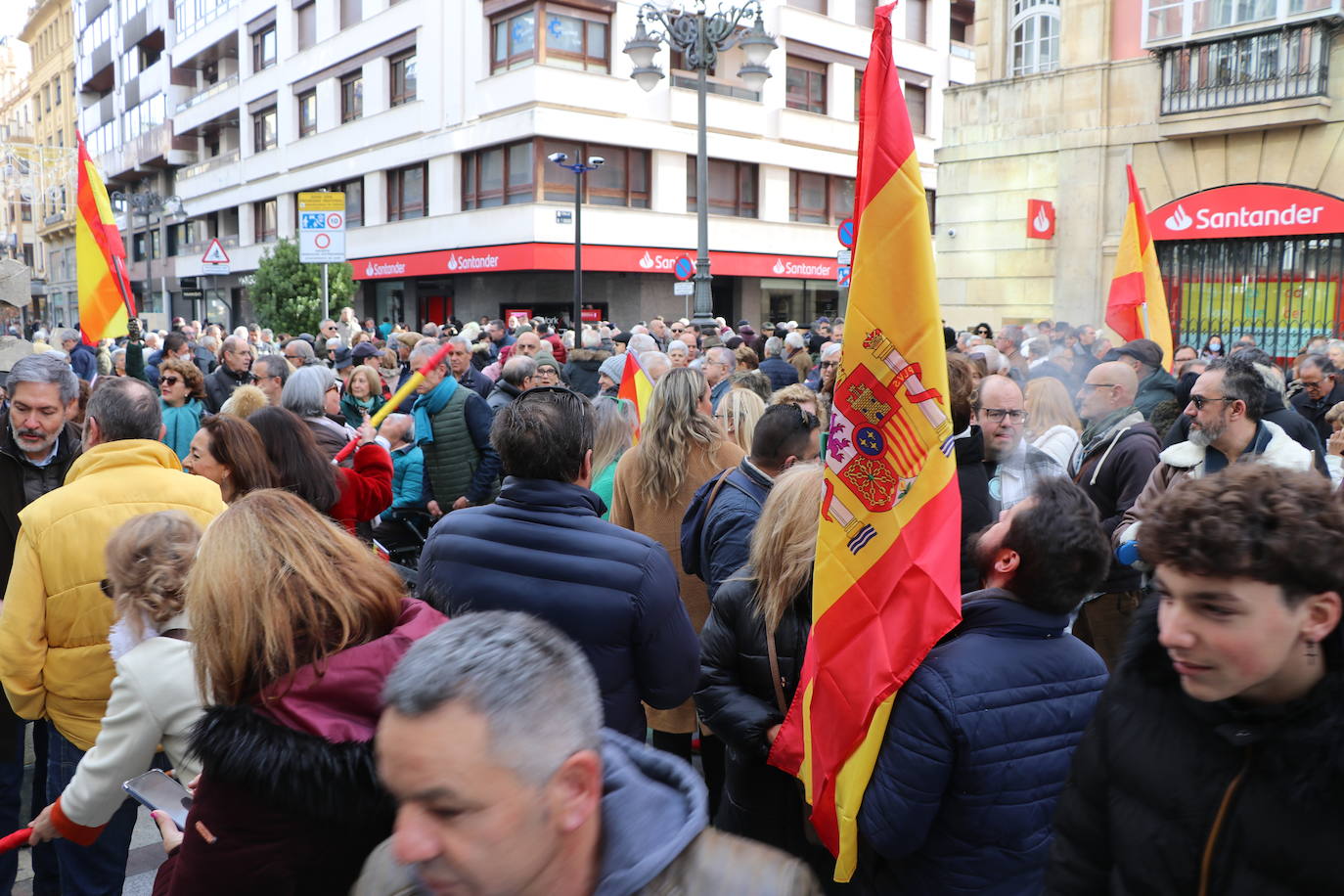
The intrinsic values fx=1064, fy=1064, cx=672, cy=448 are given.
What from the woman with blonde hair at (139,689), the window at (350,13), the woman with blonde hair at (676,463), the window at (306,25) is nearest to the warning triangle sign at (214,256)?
the woman with blonde hair at (676,463)

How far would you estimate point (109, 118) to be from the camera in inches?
2135

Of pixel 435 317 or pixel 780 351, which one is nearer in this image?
pixel 780 351

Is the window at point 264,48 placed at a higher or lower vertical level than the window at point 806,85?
higher

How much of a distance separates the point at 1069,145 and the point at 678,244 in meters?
13.5

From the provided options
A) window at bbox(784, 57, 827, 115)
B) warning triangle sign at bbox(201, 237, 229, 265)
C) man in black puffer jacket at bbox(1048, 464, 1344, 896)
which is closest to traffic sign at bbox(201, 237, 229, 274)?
warning triangle sign at bbox(201, 237, 229, 265)

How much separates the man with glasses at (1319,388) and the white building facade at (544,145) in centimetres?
2025

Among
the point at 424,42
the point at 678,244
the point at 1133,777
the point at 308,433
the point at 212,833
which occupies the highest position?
the point at 424,42

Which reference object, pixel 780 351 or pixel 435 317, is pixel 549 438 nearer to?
pixel 780 351

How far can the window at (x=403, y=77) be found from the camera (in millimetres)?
30625

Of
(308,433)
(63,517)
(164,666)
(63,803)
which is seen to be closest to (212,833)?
(164,666)

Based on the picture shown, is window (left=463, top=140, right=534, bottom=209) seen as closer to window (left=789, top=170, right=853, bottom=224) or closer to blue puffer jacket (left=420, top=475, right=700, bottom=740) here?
window (left=789, top=170, right=853, bottom=224)

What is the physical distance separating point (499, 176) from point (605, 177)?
2.82 m

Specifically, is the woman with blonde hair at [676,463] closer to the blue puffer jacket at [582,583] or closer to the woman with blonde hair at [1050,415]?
the blue puffer jacket at [582,583]

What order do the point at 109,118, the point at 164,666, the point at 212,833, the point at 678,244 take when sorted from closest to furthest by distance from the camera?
1. the point at 212,833
2. the point at 164,666
3. the point at 678,244
4. the point at 109,118
